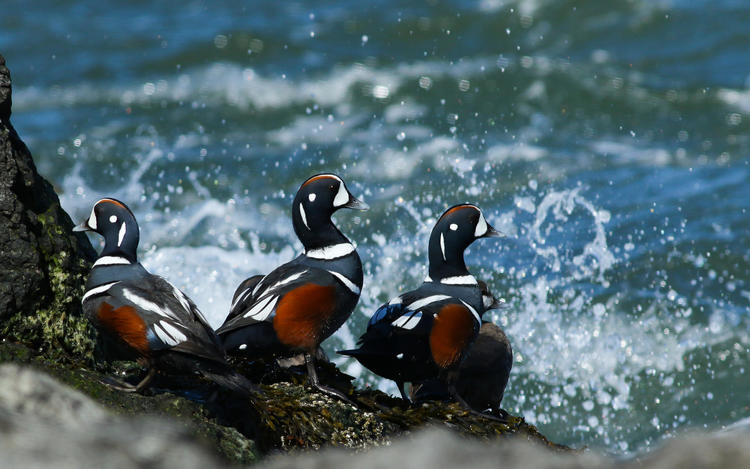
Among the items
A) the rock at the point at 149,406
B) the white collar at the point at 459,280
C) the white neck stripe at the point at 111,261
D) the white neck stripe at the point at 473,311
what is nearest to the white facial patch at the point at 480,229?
the white collar at the point at 459,280

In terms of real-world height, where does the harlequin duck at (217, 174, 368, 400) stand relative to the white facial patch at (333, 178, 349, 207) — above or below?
below

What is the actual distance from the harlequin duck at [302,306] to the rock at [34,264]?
0.86 metres

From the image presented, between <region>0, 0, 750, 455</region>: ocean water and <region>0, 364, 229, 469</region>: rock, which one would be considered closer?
<region>0, 364, 229, 469</region>: rock

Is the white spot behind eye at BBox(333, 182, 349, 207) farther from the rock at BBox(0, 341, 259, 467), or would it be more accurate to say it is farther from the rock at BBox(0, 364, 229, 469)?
the rock at BBox(0, 364, 229, 469)

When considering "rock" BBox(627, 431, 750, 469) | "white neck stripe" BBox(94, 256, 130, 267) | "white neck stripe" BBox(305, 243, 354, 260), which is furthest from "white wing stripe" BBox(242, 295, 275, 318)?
"rock" BBox(627, 431, 750, 469)

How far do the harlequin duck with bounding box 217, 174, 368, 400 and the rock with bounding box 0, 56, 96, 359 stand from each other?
2.82 feet

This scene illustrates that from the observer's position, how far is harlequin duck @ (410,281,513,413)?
240 inches

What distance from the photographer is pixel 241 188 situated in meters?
12.3

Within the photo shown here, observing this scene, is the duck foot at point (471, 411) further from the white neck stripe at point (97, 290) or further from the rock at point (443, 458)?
the rock at point (443, 458)

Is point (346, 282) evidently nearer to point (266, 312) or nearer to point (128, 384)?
point (266, 312)

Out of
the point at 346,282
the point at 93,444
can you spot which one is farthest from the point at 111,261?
the point at 93,444

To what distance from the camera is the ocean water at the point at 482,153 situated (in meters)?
9.61

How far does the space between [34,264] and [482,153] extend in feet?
29.8

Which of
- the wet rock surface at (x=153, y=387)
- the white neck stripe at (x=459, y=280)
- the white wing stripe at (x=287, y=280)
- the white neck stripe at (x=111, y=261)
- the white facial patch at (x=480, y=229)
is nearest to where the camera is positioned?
the wet rock surface at (x=153, y=387)
